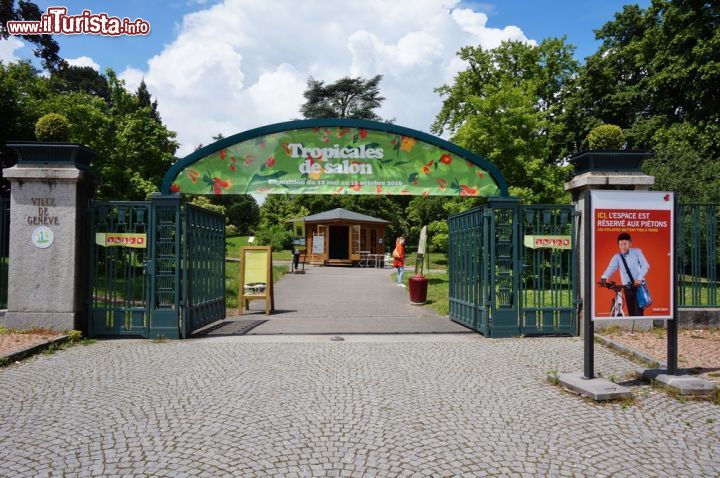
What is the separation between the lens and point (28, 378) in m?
6.45

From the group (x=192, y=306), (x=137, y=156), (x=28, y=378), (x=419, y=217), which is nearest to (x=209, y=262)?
(x=192, y=306)

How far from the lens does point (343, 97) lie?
161 feet

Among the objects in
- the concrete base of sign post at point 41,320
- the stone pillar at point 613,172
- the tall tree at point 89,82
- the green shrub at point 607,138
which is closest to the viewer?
the concrete base of sign post at point 41,320

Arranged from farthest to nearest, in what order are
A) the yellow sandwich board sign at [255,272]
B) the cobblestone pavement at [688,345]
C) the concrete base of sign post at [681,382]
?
the yellow sandwich board sign at [255,272] < the cobblestone pavement at [688,345] < the concrete base of sign post at [681,382]

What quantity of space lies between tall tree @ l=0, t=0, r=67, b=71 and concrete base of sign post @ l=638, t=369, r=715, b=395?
2070 centimetres

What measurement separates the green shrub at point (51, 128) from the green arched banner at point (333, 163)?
196 centimetres

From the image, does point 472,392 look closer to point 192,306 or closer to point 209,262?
point 192,306

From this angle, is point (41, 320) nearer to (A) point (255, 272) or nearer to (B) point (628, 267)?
(A) point (255, 272)

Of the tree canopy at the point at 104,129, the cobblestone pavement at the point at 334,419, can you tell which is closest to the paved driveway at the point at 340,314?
the cobblestone pavement at the point at 334,419

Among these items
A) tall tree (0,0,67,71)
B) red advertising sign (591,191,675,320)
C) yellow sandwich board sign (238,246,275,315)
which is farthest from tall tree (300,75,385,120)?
red advertising sign (591,191,675,320)

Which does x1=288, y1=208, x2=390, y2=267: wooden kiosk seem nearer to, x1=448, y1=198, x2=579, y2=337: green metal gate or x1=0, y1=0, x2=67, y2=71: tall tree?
x1=0, y1=0, x2=67, y2=71: tall tree

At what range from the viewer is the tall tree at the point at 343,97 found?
48.3 metres

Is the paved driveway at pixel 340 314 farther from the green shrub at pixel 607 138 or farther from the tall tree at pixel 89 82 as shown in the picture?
the tall tree at pixel 89 82

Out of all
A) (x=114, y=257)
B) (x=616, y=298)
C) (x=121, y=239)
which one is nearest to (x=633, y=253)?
(x=616, y=298)
